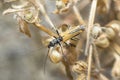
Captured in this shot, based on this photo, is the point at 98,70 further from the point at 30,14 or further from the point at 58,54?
the point at 30,14

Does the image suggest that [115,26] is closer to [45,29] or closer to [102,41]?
[102,41]

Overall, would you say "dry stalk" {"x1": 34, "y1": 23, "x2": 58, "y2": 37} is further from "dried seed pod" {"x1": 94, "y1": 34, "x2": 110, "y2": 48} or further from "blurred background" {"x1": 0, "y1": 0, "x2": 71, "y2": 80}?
"blurred background" {"x1": 0, "y1": 0, "x2": 71, "y2": 80}

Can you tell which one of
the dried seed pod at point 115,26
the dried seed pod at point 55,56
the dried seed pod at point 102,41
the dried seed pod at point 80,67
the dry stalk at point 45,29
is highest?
the dried seed pod at point 115,26

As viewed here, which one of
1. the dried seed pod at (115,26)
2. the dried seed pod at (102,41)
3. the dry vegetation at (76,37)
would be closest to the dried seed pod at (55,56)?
the dry vegetation at (76,37)

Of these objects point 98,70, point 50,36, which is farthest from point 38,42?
point 98,70

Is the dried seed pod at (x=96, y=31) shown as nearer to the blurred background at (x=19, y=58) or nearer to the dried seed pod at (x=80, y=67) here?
the dried seed pod at (x=80, y=67)

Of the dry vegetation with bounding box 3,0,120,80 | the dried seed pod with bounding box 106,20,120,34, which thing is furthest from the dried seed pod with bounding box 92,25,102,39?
the dried seed pod with bounding box 106,20,120,34

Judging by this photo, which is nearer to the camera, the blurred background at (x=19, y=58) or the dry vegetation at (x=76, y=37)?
the dry vegetation at (x=76, y=37)
